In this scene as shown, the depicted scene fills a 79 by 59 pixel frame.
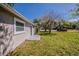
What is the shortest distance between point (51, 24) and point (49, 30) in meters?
1.24

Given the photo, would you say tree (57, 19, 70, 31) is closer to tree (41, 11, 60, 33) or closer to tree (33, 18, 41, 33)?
tree (41, 11, 60, 33)

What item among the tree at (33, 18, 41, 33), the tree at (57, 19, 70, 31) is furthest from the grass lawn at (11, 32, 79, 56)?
the tree at (33, 18, 41, 33)

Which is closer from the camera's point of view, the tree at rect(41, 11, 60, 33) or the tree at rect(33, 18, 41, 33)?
the tree at rect(41, 11, 60, 33)

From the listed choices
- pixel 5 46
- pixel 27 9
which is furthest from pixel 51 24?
pixel 5 46

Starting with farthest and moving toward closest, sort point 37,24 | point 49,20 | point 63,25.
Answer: point 37,24 → point 49,20 → point 63,25

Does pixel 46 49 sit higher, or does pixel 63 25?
pixel 63 25

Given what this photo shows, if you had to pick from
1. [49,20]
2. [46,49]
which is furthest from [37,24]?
[46,49]

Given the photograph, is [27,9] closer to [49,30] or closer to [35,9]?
[35,9]

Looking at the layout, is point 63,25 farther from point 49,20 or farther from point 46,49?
point 46,49

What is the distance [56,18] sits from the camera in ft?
67.6

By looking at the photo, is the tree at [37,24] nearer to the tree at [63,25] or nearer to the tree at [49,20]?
the tree at [49,20]

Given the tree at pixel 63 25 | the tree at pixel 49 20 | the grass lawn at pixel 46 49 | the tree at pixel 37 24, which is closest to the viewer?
the grass lawn at pixel 46 49

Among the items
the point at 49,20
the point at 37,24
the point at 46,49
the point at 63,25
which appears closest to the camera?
the point at 46,49

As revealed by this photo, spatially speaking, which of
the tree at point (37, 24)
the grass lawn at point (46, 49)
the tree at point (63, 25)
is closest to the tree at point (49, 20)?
the tree at point (37, 24)
